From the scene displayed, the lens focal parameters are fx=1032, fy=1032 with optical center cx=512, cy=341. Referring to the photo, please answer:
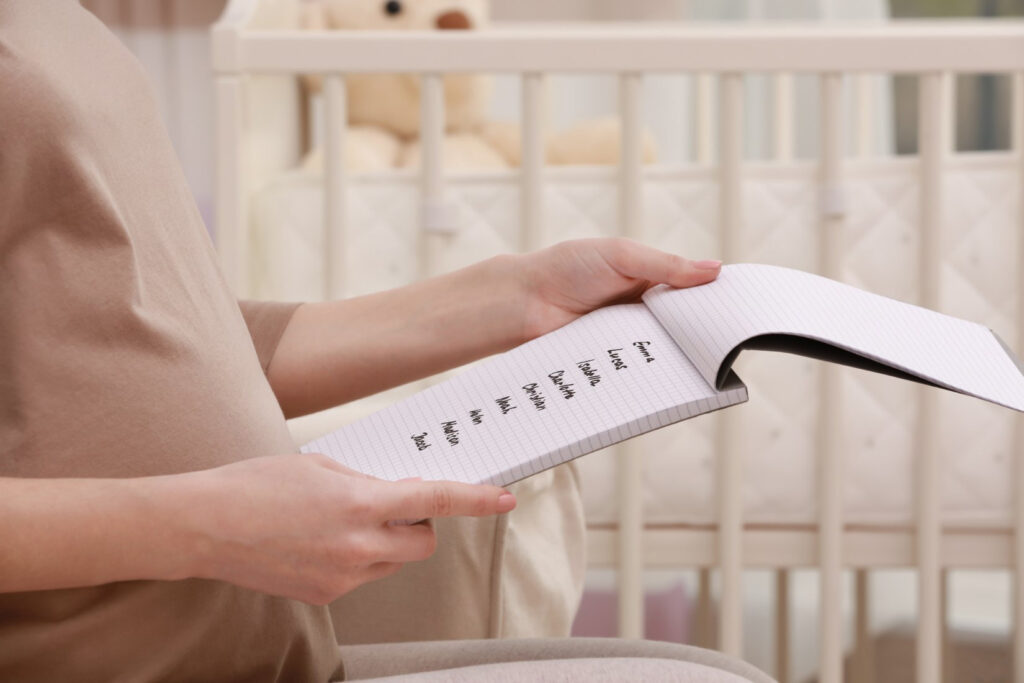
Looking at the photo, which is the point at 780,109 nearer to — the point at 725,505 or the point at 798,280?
the point at 725,505

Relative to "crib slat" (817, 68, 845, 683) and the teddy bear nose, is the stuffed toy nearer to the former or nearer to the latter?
the teddy bear nose

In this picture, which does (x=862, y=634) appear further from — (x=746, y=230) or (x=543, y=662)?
(x=543, y=662)

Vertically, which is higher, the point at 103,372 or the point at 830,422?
the point at 103,372

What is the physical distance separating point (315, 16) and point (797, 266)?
923 mm

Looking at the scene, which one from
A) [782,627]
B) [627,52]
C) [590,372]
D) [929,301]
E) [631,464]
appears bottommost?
[782,627]

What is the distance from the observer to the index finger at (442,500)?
404mm

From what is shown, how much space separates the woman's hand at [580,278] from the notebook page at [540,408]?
0.19 feet

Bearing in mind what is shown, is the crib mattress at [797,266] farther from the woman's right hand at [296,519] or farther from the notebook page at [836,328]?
the woman's right hand at [296,519]

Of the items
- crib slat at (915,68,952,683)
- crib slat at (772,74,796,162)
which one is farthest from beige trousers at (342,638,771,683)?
crib slat at (772,74,796,162)

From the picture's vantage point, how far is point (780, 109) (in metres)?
1.96

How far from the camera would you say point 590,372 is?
0.50 meters

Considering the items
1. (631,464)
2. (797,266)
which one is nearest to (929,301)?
(797,266)

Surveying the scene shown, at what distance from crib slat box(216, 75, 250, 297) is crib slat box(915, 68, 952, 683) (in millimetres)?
700

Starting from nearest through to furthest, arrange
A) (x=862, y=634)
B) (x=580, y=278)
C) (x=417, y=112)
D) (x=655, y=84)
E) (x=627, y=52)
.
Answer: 1. (x=580, y=278)
2. (x=627, y=52)
3. (x=862, y=634)
4. (x=417, y=112)
5. (x=655, y=84)
